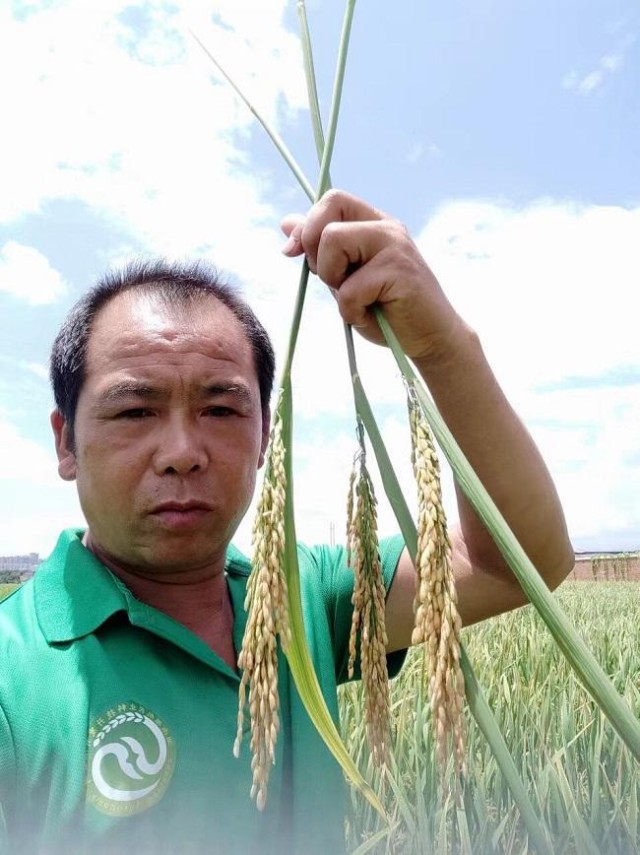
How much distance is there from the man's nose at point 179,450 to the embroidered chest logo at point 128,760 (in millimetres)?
501

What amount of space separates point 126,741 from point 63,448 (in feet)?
2.69

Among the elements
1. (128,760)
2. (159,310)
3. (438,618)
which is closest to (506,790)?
(128,760)

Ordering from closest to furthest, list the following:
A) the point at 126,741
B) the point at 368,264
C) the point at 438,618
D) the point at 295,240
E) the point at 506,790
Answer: the point at 438,618 → the point at 368,264 → the point at 295,240 → the point at 126,741 → the point at 506,790

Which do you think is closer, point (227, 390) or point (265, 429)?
point (227, 390)

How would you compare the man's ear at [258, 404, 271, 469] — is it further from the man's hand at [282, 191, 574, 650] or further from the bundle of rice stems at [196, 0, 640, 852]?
the bundle of rice stems at [196, 0, 640, 852]

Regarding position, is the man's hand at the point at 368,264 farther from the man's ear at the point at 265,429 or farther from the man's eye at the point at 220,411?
the man's ear at the point at 265,429

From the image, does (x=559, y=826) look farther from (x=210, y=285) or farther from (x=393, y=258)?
(x=210, y=285)

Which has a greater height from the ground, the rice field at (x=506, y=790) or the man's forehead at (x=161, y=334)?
the man's forehead at (x=161, y=334)

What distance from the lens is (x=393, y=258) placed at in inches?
46.3

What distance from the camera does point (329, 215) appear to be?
1.21 meters

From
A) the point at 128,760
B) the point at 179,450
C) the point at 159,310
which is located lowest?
the point at 128,760

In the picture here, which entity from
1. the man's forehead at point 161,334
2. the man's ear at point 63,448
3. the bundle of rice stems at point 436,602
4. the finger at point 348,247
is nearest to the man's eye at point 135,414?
the man's forehead at point 161,334

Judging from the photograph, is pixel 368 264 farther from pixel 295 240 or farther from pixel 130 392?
pixel 130 392

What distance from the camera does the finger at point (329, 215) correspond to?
118 centimetres
